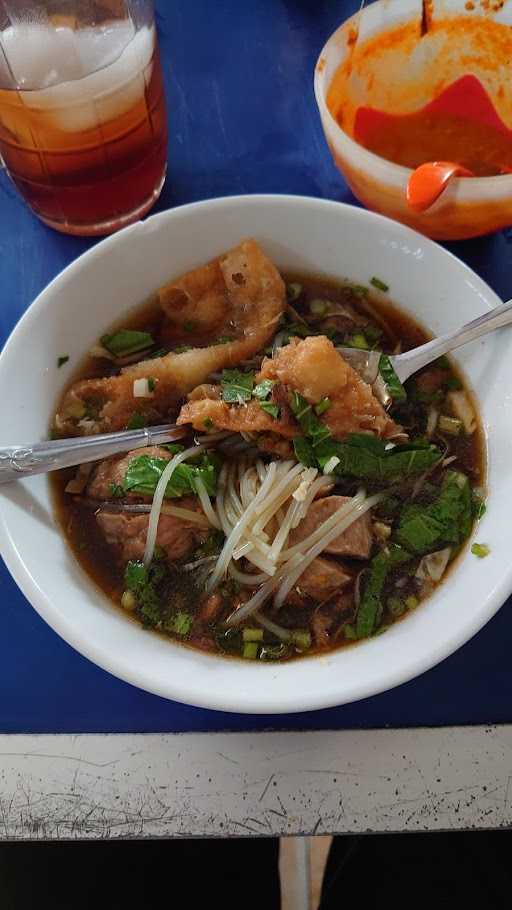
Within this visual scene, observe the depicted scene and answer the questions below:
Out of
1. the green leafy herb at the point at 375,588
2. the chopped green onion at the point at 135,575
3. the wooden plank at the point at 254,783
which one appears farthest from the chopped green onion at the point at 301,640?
the chopped green onion at the point at 135,575

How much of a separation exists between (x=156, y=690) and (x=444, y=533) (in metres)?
0.67

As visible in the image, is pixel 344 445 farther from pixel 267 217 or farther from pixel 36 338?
pixel 36 338

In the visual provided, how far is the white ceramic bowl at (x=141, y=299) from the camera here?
1395mm

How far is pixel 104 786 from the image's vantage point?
5.22ft

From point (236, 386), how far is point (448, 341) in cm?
47

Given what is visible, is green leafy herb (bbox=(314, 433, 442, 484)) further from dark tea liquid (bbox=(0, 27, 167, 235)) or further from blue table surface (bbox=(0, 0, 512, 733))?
dark tea liquid (bbox=(0, 27, 167, 235))

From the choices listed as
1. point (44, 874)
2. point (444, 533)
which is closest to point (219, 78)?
point (444, 533)

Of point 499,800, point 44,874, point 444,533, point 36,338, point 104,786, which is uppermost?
point 36,338

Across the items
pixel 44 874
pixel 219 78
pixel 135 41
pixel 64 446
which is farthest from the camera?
pixel 219 78

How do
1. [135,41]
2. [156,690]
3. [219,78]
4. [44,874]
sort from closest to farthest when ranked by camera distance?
1. [156,690]
2. [135,41]
3. [44,874]
4. [219,78]

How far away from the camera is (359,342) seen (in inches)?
69.3

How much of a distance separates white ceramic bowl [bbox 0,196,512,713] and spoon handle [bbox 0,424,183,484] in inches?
2.5

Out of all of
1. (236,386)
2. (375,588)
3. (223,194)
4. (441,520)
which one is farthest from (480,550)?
(223,194)

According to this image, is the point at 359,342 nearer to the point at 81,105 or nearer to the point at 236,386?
the point at 236,386
